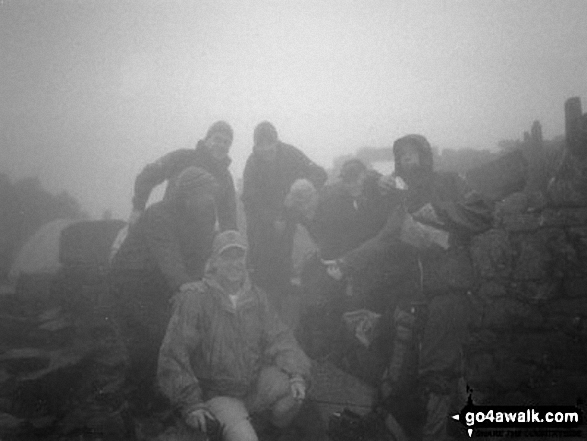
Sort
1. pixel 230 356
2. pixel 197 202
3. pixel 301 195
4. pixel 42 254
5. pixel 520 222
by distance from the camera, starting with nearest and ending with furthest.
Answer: pixel 230 356 < pixel 520 222 < pixel 197 202 < pixel 301 195 < pixel 42 254

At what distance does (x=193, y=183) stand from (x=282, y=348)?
8.86 ft

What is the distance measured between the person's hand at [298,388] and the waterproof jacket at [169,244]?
5.85ft

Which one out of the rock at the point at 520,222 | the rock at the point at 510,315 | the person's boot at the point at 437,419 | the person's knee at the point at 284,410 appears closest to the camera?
the person's knee at the point at 284,410

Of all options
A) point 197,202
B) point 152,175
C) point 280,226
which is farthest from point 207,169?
point 280,226

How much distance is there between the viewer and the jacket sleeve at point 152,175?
22.9ft

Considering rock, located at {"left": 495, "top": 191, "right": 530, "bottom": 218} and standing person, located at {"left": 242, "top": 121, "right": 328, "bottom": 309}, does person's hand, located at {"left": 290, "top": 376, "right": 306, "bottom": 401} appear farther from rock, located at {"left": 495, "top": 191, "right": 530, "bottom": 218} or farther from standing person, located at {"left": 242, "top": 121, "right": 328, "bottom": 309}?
rock, located at {"left": 495, "top": 191, "right": 530, "bottom": 218}

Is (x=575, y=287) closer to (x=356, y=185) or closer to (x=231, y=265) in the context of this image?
(x=356, y=185)

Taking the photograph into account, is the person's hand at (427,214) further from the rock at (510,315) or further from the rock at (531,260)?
the rock at (510,315)

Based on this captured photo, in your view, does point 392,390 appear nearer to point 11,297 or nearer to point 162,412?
point 162,412

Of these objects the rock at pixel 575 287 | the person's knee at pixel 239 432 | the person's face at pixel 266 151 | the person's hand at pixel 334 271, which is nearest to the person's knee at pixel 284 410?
the person's knee at pixel 239 432

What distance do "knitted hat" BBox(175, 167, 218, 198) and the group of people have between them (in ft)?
0.06

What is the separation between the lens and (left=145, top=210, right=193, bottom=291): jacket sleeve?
205 inches

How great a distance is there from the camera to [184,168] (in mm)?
7113

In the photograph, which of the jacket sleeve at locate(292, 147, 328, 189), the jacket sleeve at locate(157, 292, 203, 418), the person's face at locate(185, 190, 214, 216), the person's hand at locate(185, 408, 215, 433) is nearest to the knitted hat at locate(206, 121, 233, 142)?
the jacket sleeve at locate(292, 147, 328, 189)
